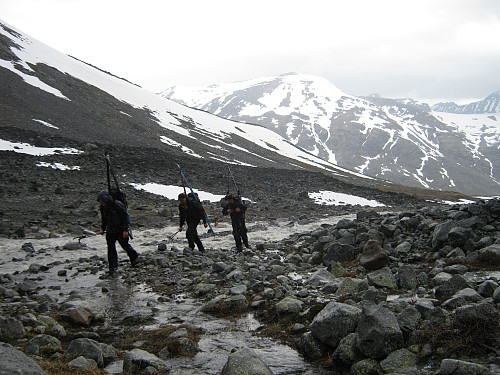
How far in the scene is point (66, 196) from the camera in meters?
26.2

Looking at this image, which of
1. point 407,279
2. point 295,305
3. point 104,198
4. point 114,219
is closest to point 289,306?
point 295,305

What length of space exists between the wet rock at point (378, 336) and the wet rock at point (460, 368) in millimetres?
867

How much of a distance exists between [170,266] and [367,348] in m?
8.44

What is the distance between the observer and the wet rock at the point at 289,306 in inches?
294

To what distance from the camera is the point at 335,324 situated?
5922mm

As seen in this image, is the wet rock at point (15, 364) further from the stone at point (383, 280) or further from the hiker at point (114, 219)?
the hiker at point (114, 219)

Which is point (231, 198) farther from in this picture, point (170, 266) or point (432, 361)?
point (432, 361)

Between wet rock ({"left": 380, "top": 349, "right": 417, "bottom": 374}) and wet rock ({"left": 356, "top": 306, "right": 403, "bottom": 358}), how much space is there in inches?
6.1

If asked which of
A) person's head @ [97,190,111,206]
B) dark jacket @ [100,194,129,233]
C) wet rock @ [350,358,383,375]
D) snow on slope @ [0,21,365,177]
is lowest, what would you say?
wet rock @ [350,358,383,375]

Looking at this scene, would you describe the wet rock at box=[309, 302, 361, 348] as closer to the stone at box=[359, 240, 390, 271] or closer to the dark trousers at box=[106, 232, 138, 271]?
the stone at box=[359, 240, 390, 271]

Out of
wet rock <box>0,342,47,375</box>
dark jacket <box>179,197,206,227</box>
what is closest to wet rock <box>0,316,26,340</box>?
wet rock <box>0,342,47,375</box>

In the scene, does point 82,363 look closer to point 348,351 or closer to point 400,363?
point 348,351

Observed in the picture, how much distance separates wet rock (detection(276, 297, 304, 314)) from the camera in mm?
7465

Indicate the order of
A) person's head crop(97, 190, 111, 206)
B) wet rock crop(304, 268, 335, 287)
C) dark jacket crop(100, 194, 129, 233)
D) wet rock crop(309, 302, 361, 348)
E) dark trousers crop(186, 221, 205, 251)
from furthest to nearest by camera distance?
dark trousers crop(186, 221, 205, 251)
dark jacket crop(100, 194, 129, 233)
person's head crop(97, 190, 111, 206)
wet rock crop(304, 268, 335, 287)
wet rock crop(309, 302, 361, 348)
